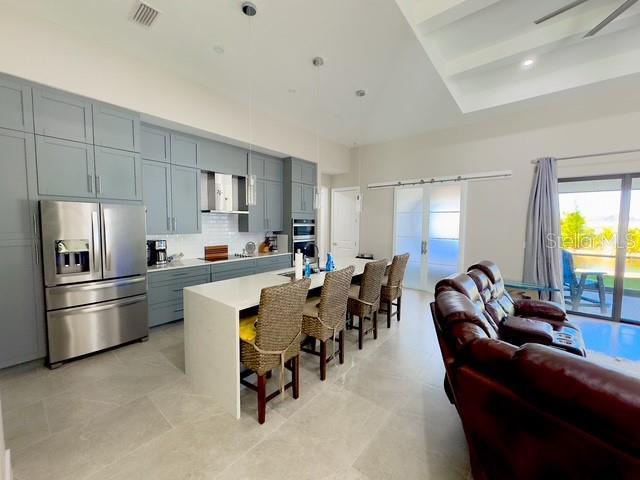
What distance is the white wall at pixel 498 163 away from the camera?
372 cm

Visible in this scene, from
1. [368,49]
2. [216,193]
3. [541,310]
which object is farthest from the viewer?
[216,193]

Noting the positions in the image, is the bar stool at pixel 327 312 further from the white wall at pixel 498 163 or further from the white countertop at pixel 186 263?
the white wall at pixel 498 163

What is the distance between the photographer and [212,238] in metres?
4.54

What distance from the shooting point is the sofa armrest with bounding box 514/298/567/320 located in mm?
2725

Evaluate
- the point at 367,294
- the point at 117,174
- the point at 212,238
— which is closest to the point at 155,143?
the point at 117,174

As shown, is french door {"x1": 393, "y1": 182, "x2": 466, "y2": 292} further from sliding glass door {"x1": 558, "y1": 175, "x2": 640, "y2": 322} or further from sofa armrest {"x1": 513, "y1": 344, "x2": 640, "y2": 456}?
sofa armrest {"x1": 513, "y1": 344, "x2": 640, "y2": 456}

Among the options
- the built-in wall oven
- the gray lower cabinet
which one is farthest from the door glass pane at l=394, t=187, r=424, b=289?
the gray lower cabinet

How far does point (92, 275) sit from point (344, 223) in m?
4.93

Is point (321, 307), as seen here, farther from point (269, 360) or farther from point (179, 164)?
point (179, 164)

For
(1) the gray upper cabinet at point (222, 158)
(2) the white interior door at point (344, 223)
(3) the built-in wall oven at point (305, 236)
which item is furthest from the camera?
(2) the white interior door at point (344, 223)

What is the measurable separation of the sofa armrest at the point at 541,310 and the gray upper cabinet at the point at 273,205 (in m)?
3.90

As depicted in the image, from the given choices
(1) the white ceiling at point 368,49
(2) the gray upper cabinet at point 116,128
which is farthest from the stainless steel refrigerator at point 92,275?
(1) the white ceiling at point 368,49

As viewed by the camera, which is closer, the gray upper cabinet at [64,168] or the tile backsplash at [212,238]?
the gray upper cabinet at [64,168]

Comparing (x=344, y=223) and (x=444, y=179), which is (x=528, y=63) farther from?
(x=344, y=223)
